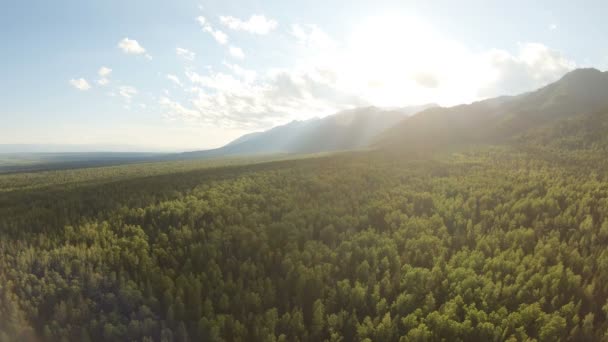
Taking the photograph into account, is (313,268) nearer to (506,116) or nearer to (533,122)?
(533,122)

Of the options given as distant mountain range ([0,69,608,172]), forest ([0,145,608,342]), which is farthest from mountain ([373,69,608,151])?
forest ([0,145,608,342])

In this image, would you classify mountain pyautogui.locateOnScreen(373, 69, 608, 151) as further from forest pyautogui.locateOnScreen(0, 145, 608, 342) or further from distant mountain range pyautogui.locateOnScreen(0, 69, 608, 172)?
forest pyautogui.locateOnScreen(0, 145, 608, 342)

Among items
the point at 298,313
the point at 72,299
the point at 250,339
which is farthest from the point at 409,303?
the point at 72,299

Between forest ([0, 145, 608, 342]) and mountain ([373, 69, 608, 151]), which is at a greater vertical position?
mountain ([373, 69, 608, 151])

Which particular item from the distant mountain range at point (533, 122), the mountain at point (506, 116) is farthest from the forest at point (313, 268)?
the mountain at point (506, 116)

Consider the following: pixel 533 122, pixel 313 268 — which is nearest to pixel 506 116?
pixel 533 122

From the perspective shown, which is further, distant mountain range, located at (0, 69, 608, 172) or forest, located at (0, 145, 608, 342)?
distant mountain range, located at (0, 69, 608, 172)
